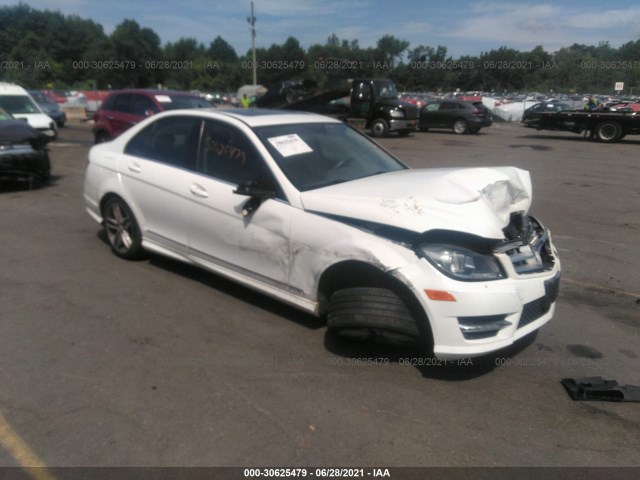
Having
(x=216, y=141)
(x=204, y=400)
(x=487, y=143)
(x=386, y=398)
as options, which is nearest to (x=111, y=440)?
(x=204, y=400)

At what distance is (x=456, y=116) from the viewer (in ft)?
81.1

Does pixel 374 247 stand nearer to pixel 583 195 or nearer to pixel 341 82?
pixel 583 195

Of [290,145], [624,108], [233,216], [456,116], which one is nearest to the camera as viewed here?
[233,216]

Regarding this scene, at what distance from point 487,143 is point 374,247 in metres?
18.4

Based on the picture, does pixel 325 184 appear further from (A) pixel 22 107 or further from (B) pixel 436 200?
(A) pixel 22 107

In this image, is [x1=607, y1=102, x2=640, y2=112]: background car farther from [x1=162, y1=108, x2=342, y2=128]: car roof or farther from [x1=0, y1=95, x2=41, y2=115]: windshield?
Result: [x1=0, y1=95, x2=41, y2=115]: windshield

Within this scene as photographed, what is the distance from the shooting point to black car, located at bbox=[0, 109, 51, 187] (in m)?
8.77

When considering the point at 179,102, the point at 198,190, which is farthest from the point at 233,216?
the point at 179,102

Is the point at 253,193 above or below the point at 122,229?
above

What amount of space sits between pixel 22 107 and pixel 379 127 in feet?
42.2

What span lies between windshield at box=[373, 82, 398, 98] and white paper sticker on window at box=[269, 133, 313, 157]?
18.5m

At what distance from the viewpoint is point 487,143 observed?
20.3 meters

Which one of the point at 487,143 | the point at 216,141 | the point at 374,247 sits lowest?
the point at 487,143

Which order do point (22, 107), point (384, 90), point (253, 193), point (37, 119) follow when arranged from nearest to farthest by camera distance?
1. point (253, 193)
2. point (37, 119)
3. point (22, 107)
4. point (384, 90)
